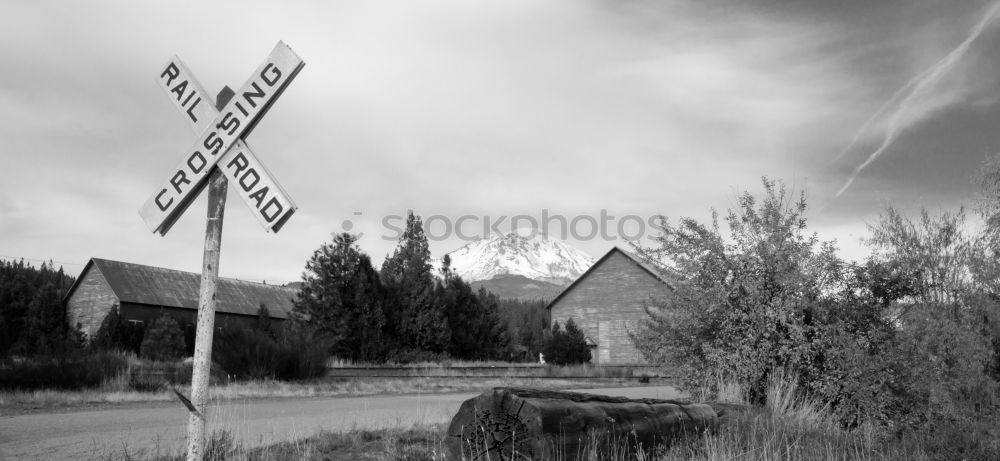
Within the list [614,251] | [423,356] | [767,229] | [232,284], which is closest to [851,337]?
[767,229]

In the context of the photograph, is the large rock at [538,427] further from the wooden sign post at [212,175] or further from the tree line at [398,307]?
the tree line at [398,307]

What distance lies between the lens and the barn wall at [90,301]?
5184 cm

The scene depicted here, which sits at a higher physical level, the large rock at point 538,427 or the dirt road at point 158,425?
the large rock at point 538,427

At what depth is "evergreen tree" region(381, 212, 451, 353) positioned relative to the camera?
109 ft

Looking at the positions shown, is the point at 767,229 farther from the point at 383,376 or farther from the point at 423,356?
the point at 423,356

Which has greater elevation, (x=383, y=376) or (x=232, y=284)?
(x=232, y=284)

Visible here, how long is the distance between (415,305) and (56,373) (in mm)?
20206

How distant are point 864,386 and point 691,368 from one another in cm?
229

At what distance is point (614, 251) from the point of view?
5166cm

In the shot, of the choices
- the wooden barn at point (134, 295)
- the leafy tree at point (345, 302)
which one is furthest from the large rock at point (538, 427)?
the wooden barn at point (134, 295)

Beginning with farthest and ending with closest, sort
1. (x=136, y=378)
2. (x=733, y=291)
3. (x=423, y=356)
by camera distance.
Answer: (x=423, y=356) → (x=136, y=378) → (x=733, y=291)

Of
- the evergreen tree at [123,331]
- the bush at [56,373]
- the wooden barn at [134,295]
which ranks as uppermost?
the wooden barn at [134,295]

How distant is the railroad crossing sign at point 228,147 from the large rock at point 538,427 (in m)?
2.21

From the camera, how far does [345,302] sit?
3056cm
